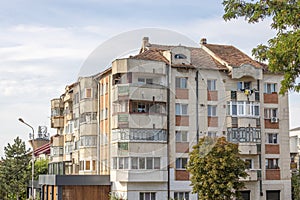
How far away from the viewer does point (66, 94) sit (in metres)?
47.4

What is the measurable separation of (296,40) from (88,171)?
1159 inches

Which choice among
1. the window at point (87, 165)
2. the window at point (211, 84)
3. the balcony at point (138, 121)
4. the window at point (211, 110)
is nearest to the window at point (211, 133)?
the window at point (211, 110)

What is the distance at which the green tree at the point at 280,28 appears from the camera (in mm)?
12836

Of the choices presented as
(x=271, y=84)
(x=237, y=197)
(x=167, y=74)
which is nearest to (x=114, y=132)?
(x=167, y=74)

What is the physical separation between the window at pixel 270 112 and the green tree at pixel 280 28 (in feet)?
84.4

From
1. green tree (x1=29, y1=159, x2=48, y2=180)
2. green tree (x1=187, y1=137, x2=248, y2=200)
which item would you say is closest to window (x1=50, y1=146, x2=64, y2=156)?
green tree (x1=29, y1=159, x2=48, y2=180)

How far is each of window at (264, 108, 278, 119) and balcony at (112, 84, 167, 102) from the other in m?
8.76

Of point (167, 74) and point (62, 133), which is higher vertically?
point (167, 74)

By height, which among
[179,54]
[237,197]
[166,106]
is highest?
[179,54]

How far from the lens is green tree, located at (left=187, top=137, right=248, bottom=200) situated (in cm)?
2997

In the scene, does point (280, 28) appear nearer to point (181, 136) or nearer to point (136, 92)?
point (136, 92)

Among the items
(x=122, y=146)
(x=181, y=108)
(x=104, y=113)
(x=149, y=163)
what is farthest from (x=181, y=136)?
(x=104, y=113)

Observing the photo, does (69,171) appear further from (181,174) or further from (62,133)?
(181,174)

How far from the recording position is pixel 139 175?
1374 inches
